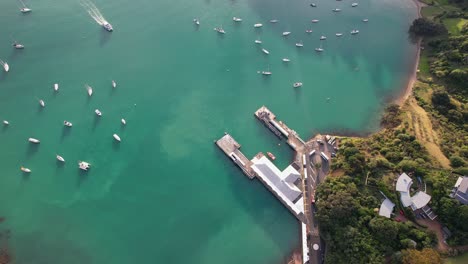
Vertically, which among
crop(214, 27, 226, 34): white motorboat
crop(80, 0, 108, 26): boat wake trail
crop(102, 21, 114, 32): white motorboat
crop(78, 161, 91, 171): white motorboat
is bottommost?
crop(78, 161, 91, 171): white motorboat

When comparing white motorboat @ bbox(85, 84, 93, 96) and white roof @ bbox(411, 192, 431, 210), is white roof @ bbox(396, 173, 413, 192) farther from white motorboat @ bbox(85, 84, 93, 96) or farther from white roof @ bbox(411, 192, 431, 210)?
white motorboat @ bbox(85, 84, 93, 96)

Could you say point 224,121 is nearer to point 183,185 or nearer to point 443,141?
point 183,185

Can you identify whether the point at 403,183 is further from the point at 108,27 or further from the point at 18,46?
the point at 18,46

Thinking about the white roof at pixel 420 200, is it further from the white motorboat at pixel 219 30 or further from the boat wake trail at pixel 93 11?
the boat wake trail at pixel 93 11

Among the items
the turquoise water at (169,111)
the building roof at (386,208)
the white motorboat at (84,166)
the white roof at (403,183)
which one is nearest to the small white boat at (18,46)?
the turquoise water at (169,111)

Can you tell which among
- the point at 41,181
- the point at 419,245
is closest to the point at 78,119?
the point at 41,181

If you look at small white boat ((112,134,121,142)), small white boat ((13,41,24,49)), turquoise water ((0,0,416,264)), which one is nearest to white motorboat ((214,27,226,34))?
turquoise water ((0,0,416,264))
